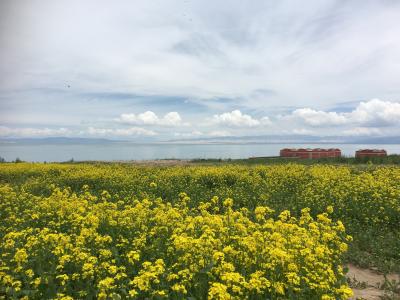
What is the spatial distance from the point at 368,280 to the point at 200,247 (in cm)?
424

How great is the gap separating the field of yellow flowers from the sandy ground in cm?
30

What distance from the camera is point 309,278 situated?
5.36 metres

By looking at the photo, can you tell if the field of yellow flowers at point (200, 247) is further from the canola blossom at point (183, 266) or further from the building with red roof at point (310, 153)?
the building with red roof at point (310, 153)

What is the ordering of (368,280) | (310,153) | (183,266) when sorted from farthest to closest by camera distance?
1. (310,153)
2. (368,280)
3. (183,266)

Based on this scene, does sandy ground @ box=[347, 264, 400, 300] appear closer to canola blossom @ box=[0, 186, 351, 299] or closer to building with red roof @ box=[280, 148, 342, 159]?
canola blossom @ box=[0, 186, 351, 299]

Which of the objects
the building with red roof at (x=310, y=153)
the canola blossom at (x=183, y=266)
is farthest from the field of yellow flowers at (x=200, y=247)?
the building with red roof at (x=310, y=153)

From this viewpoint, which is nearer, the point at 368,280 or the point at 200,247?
the point at 200,247

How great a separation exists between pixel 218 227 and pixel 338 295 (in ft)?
7.50

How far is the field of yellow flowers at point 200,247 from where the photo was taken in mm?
5059

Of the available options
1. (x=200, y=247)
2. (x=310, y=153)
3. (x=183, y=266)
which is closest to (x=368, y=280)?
(x=200, y=247)

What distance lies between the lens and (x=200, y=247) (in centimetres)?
551

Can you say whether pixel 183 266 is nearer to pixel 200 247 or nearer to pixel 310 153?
pixel 200 247

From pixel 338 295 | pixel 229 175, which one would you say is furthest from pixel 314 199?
pixel 338 295

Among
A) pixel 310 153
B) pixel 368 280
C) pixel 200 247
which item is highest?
pixel 310 153
